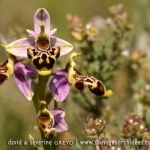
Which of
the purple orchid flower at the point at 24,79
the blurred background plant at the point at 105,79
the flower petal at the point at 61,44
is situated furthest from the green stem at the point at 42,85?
the blurred background plant at the point at 105,79

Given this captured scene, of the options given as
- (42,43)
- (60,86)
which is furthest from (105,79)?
(42,43)

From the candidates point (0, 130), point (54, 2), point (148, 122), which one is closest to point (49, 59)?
point (148, 122)

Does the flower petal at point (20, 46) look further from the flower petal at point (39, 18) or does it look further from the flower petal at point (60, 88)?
the flower petal at point (60, 88)

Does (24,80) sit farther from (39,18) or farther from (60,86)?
(39,18)

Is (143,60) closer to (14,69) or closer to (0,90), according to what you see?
(14,69)

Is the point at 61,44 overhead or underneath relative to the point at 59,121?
overhead

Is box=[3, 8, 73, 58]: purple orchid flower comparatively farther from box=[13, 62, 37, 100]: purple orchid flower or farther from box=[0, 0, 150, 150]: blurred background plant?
box=[0, 0, 150, 150]: blurred background plant
